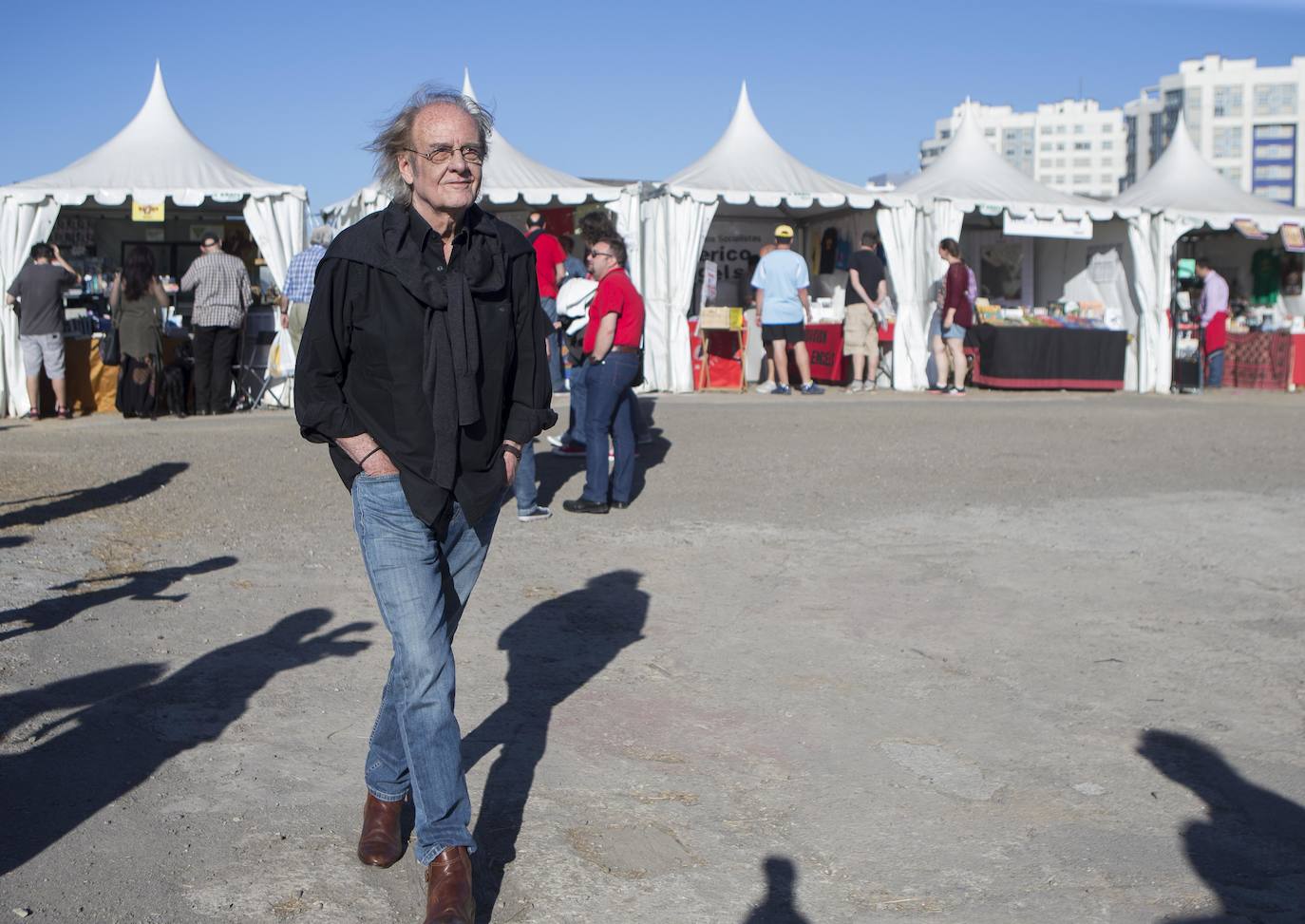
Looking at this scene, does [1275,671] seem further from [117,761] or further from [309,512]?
[309,512]

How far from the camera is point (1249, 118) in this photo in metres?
165

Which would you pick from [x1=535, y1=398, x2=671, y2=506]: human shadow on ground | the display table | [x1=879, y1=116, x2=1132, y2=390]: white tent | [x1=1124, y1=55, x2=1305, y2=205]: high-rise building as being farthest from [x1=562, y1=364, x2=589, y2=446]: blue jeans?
[x1=1124, y1=55, x2=1305, y2=205]: high-rise building

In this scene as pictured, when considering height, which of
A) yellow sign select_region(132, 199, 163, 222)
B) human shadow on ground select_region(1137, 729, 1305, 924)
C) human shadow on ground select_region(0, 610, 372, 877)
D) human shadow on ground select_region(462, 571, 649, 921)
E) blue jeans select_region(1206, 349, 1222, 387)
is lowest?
human shadow on ground select_region(1137, 729, 1305, 924)

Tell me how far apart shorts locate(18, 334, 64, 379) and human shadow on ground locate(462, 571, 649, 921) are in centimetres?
974

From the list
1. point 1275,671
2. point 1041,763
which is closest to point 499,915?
point 1041,763

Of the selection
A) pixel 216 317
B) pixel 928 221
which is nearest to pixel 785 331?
pixel 928 221

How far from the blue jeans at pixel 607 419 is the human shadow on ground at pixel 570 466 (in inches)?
22.0

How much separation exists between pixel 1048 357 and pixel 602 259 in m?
11.7

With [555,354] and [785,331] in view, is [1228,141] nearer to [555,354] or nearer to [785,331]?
[785,331]

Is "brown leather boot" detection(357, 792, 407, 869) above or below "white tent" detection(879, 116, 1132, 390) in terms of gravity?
below

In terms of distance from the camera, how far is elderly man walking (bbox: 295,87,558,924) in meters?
3.15

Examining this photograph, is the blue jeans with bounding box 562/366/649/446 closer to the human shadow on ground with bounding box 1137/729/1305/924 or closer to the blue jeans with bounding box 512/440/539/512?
the blue jeans with bounding box 512/440/539/512

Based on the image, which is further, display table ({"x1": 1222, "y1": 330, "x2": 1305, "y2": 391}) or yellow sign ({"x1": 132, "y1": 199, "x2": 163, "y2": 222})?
display table ({"x1": 1222, "y1": 330, "x2": 1305, "y2": 391})

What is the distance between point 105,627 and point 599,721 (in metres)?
2.37
